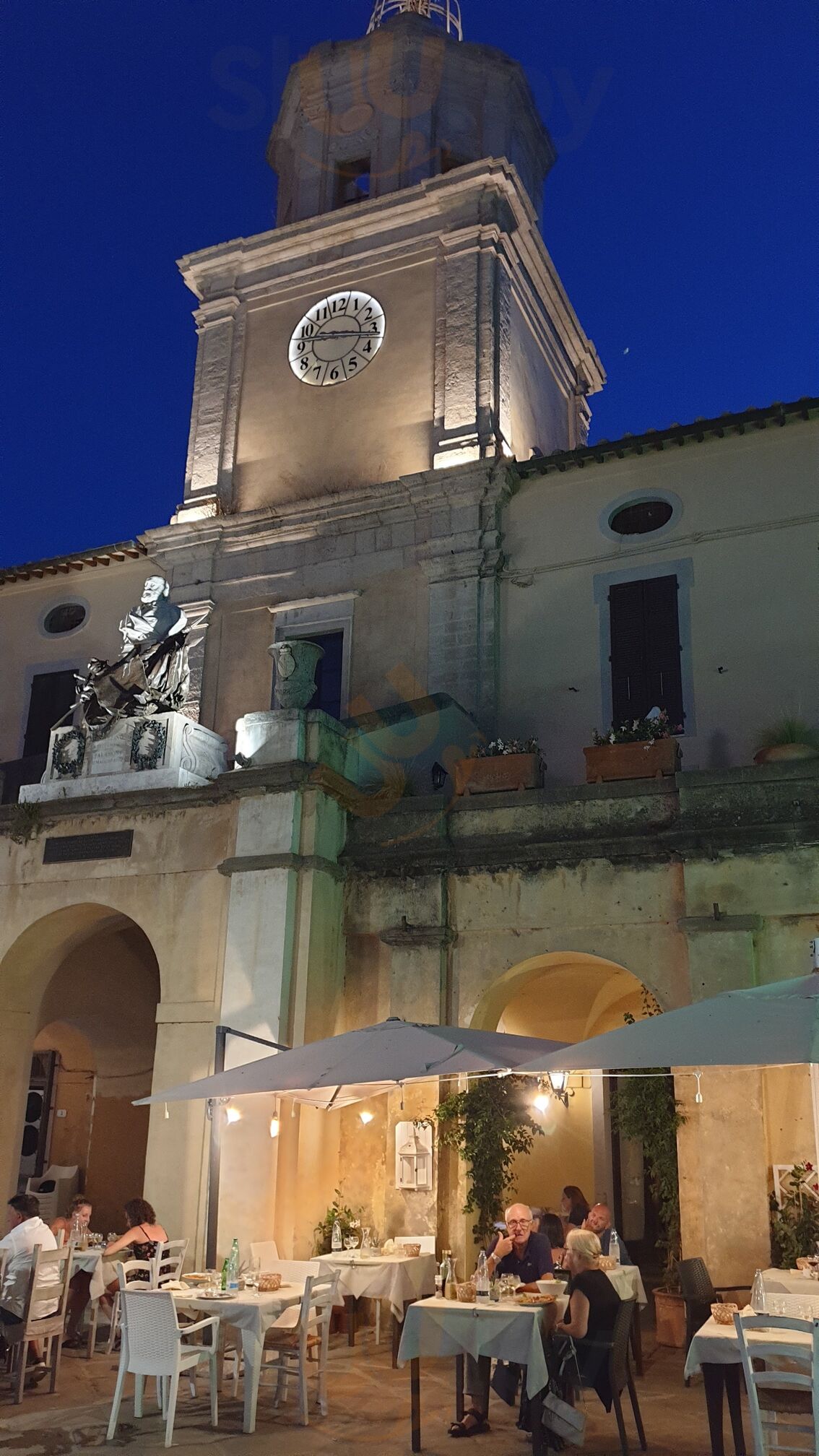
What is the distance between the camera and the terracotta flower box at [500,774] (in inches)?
545

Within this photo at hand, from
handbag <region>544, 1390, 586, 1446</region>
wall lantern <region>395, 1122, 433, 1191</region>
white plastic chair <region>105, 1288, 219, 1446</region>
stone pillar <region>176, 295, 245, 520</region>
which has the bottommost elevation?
handbag <region>544, 1390, 586, 1446</region>

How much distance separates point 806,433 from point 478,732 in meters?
6.06

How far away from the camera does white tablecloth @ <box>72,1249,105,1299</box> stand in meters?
11.5

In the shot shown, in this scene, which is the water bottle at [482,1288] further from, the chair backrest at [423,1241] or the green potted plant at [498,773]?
the green potted plant at [498,773]

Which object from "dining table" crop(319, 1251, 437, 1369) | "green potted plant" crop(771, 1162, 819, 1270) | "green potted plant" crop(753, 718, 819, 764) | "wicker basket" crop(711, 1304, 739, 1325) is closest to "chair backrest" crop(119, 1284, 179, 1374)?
"dining table" crop(319, 1251, 437, 1369)

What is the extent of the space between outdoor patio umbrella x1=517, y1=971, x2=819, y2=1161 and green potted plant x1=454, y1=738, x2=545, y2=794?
17.7ft

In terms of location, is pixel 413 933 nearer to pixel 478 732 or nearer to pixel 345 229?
pixel 478 732

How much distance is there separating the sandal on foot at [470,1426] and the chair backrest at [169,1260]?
301 cm

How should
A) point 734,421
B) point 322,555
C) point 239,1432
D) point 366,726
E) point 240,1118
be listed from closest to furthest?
point 239,1432 < point 240,1118 < point 366,726 < point 734,421 < point 322,555

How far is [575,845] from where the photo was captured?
12820 mm

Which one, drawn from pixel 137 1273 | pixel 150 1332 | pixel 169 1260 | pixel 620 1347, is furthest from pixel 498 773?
pixel 150 1332

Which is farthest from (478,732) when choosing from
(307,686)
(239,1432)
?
(239,1432)

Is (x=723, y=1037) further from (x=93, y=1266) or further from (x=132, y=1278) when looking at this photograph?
(x=93, y=1266)

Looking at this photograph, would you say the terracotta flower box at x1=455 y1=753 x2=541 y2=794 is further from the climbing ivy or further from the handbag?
the handbag
